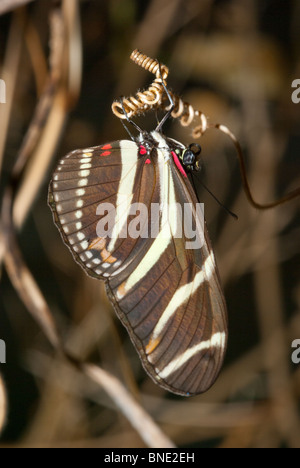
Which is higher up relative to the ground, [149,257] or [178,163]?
[178,163]

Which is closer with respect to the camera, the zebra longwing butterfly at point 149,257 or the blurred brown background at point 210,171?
the zebra longwing butterfly at point 149,257

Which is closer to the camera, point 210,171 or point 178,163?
point 178,163

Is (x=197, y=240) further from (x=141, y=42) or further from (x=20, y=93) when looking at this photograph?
(x=20, y=93)

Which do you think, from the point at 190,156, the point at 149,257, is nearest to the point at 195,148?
the point at 190,156

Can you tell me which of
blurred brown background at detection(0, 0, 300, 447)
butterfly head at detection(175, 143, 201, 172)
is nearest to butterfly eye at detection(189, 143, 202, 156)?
butterfly head at detection(175, 143, 201, 172)

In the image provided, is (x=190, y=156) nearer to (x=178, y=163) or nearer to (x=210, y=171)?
(x=178, y=163)

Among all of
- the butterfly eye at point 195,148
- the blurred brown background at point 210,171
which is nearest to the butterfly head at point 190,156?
the butterfly eye at point 195,148

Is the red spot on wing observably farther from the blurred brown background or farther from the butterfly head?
the blurred brown background

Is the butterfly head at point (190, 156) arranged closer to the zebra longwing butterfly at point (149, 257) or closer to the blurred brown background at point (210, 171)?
the zebra longwing butterfly at point (149, 257)
